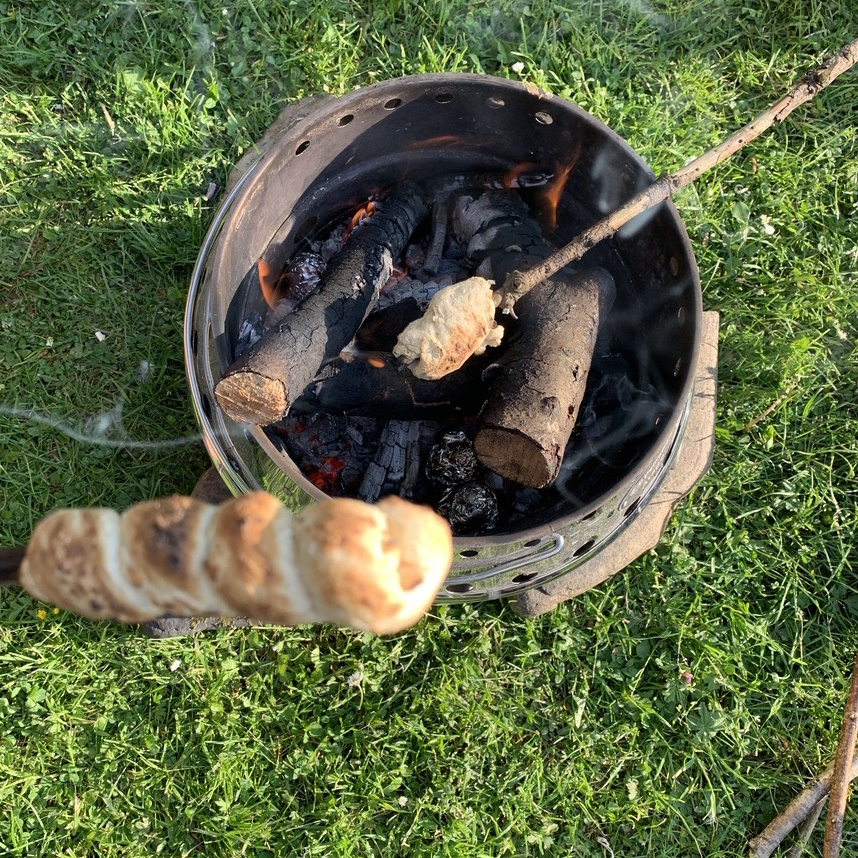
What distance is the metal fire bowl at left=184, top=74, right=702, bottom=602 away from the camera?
71.9 inches

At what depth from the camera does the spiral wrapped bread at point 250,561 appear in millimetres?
986

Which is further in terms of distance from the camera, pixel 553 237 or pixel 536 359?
pixel 553 237

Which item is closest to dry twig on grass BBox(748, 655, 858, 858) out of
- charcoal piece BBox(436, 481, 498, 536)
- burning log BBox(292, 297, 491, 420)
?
charcoal piece BBox(436, 481, 498, 536)

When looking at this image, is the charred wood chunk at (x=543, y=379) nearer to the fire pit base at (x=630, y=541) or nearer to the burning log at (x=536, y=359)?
the burning log at (x=536, y=359)

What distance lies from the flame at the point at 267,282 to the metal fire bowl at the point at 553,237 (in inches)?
1.3

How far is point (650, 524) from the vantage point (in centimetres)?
249

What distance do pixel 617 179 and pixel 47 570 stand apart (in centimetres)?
180

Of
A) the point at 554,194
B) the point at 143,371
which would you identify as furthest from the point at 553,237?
the point at 143,371

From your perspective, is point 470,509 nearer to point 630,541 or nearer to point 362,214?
point 630,541

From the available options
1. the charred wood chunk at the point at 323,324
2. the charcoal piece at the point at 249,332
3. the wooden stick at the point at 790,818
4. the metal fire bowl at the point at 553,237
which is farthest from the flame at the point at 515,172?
the wooden stick at the point at 790,818

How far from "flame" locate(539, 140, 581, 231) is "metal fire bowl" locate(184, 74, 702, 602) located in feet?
0.07

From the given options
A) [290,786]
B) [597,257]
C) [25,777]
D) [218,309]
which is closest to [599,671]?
[290,786]

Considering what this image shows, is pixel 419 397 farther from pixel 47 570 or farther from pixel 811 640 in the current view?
pixel 811 640

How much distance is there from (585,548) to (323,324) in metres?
1.01
